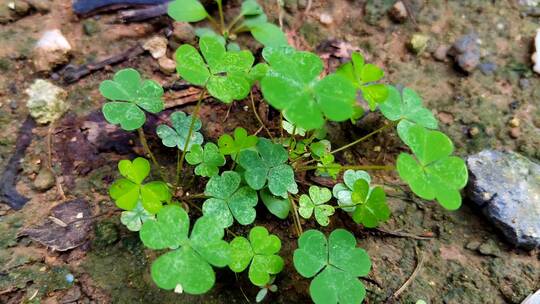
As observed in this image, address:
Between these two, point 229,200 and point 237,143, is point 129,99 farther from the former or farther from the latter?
point 229,200

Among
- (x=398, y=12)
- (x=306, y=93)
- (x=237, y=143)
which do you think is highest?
(x=306, y=93)

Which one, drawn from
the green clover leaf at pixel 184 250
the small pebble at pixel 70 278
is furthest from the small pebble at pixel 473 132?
the small pebble at pixel 70 278

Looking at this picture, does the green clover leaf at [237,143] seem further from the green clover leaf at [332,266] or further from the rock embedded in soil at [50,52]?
the rock embedded in soil at [50,52]

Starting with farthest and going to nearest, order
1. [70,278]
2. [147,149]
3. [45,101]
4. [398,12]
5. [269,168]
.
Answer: [398,12]
[45,101]
[147,149]
[269,168]
[70,278]

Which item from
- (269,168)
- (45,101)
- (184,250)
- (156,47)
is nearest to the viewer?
(184,250)

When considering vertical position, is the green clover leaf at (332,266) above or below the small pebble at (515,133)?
below

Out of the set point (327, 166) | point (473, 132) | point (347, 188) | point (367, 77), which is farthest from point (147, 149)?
point (473, 132)
